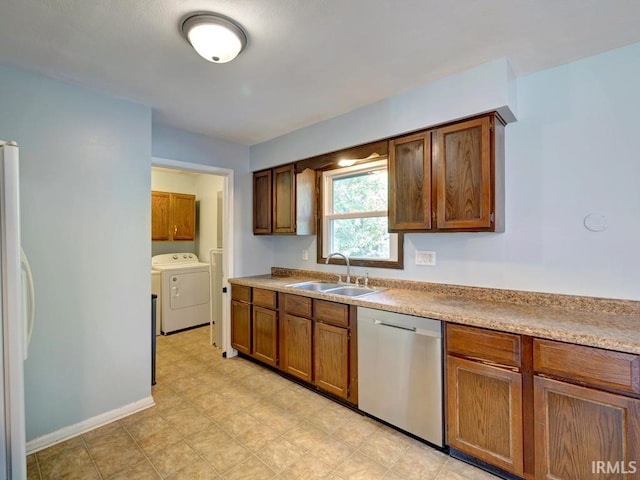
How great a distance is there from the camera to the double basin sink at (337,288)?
2.83 meters

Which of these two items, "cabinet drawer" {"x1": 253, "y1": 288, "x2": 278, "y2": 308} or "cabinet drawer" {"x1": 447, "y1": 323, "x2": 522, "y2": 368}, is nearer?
"cabinet drawer" {"x1": 447, "y1": 323, "x2": 522, "y2": 368}

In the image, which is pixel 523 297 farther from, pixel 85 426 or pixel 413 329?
pixel 85 426

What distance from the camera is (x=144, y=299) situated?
2.55m

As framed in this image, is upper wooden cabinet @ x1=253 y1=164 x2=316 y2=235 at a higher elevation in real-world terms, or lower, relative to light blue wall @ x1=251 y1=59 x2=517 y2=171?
lower

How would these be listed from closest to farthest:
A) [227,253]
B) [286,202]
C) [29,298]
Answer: [29,298], [286,202], [227,253]

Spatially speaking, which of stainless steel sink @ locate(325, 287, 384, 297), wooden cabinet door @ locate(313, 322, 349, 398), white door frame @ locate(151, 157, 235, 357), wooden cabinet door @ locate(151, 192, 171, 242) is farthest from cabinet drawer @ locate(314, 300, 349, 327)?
wooden cabinet door @ locate(151, 192, 171, 242)

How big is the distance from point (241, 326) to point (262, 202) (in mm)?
1404

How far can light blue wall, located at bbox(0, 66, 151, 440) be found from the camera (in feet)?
6.70

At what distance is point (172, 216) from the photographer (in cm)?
490

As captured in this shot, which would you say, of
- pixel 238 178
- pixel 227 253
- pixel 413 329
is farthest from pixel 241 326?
pixel 413 329

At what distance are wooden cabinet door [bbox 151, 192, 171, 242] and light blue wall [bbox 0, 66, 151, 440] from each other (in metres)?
2.42

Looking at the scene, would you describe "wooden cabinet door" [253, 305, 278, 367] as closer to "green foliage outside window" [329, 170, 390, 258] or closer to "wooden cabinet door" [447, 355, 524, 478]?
"green foliage outside window" [329, 170, 390, 258]

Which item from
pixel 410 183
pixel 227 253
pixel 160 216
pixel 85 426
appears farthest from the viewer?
pixel 160 216

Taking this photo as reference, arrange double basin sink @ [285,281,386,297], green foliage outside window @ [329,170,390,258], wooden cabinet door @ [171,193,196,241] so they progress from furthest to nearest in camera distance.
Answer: wooden cabinet door @ [171,193,196,241]
green foliage outside window @ [329,170,390,258]
double basin sink @ [285,281,386,297]
